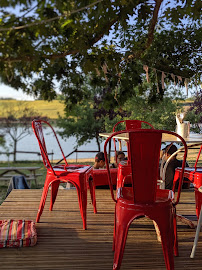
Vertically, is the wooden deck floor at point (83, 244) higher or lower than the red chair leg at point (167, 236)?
lower

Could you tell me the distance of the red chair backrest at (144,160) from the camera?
6.51ft

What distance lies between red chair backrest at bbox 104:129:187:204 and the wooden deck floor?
52 centimetres

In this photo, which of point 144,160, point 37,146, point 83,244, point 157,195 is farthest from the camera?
point 37,146

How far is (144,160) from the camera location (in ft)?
6.59

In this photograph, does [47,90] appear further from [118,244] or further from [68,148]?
[68,148]

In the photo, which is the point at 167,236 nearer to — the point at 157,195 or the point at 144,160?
the point at 157,195

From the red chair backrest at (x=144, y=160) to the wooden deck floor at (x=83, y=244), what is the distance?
1.70ft

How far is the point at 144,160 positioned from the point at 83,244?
3.14 ft

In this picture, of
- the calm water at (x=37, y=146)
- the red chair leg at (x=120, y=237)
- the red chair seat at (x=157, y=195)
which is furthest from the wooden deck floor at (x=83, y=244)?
the calm water at (x=37, y=146)

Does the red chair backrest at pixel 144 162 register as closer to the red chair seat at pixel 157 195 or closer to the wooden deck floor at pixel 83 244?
the red chair seat at pixel 157 195

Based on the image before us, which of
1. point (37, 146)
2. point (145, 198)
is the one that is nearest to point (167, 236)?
point (145, 198)

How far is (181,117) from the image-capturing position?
3.23 meters

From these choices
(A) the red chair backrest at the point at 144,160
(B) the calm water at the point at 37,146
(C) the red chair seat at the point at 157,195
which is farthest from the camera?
(B) the calm water at the point at 37,146

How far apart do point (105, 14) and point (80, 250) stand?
3.16 meters
